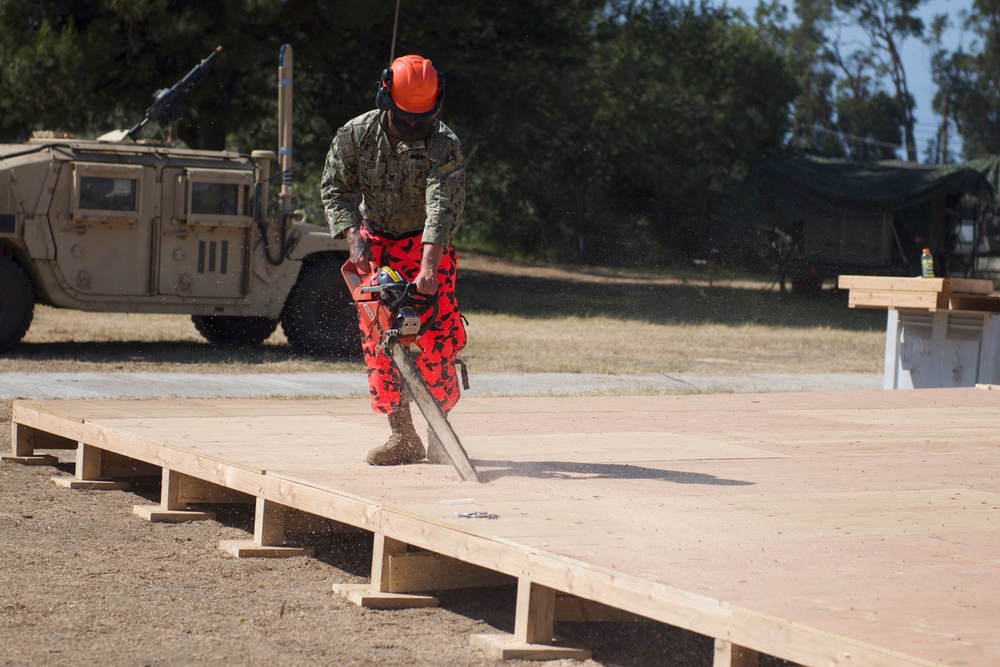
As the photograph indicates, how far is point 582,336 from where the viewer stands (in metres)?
16.0

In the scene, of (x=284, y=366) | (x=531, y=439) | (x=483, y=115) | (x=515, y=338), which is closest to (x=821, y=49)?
(x=483, y=115)

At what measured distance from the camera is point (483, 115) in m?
20.8

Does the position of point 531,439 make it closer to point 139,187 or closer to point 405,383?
point 405,383

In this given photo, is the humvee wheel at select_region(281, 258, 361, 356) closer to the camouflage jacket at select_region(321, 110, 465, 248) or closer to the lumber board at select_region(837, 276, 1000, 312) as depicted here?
the lumber board at select_region(837, 276, 1000, 312)

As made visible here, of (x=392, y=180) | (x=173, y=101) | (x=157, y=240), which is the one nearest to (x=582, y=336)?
(x=173, y=101)

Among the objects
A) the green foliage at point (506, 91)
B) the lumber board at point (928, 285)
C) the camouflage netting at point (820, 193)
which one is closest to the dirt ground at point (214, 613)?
the green foliage at point (506, 91)

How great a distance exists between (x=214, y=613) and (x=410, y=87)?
1972 millimetres

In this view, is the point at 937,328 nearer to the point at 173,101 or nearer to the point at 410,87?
the point at 410,87

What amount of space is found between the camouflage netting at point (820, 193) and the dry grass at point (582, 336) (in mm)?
1412

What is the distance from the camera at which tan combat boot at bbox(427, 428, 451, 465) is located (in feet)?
17.1

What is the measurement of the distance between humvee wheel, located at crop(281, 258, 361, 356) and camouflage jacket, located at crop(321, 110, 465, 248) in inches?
285

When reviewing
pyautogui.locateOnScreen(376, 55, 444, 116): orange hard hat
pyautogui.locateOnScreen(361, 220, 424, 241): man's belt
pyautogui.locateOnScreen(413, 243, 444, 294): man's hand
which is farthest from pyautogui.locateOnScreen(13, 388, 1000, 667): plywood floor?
pyautogui.locateOnScreen(376, 55, 444, 116): orange hard hat

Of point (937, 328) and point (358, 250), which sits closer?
point (358, 250)

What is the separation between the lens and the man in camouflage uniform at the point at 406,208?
15.8ft
